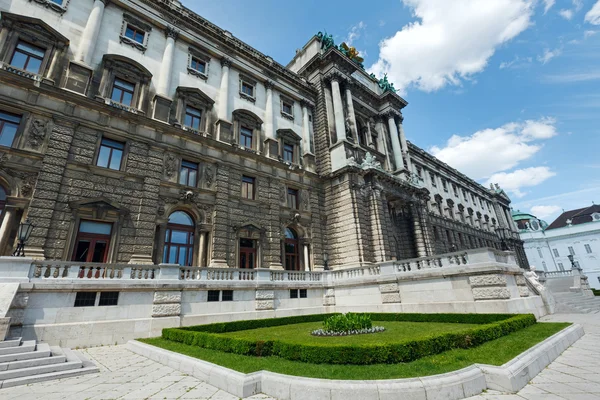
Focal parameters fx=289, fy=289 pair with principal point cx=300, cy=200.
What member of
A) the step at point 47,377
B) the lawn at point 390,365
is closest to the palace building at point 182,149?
the step at point 47,377

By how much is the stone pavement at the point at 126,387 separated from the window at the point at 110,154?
12.9 meters

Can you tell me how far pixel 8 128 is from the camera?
15453mm

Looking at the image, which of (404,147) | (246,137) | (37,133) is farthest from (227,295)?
(404,147)

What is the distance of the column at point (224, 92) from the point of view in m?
24.9

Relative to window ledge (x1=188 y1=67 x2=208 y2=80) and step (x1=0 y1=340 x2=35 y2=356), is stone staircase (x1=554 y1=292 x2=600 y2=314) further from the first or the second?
window ledge (x1=188 y1=67 x2=208 y2=80)

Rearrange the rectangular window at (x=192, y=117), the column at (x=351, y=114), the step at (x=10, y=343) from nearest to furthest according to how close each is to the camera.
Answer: the step at (x=10, y=343) → the rectangular window at (x=192, y=117) → the column at (x=351, y=114)

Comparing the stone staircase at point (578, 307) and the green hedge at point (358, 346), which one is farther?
the stone staircase at point (578, 307)

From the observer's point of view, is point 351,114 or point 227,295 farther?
point 351,114

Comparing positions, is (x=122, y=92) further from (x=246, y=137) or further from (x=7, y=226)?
(x=7, y=226)

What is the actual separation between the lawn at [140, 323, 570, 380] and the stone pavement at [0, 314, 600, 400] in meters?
0.74

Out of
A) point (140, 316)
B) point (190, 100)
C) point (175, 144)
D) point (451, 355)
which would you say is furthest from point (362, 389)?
point (190, 100)

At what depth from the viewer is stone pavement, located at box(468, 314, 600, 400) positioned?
5.90m

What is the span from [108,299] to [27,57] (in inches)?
601

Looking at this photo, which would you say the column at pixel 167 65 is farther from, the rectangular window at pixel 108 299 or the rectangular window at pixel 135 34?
the rectangular window at pixel 108 299
